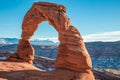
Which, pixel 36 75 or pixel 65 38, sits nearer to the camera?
pixel 36 75

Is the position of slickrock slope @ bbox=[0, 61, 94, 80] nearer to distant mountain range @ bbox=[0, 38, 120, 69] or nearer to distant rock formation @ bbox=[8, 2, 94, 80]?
distant rock formation @ bbox=[8, 2, 94, 80]

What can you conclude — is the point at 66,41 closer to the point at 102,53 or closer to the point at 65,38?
the point at 65,38


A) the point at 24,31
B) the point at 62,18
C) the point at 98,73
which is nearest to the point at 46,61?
the point at 98,73

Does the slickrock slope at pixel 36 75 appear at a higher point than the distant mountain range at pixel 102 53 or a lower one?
higher

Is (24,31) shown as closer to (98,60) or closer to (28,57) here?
(28,57)

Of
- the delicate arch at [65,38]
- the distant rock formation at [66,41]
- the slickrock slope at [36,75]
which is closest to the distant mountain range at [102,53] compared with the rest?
the delicate arch at [65,38]

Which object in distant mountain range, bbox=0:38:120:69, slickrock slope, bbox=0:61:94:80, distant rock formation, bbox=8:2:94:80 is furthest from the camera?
distant mountain range, bbox=0:38:120:69

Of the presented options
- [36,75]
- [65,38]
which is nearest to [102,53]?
[65,38]

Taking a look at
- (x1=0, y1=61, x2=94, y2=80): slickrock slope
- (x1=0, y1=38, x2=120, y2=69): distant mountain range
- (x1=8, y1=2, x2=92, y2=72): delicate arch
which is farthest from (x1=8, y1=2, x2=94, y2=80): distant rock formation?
(x1=0, y1=38, x2=120, y2=69): distant mountain range

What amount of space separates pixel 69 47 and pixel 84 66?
2143 millimetres

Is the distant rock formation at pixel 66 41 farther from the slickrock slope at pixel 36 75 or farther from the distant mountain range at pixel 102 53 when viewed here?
the distant mountain range at pixel 102 53

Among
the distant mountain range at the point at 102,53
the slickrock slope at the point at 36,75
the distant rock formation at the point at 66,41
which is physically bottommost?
the distant mountain range at the point at 102,53

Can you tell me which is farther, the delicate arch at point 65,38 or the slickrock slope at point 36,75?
the delicate arch at point 65,38

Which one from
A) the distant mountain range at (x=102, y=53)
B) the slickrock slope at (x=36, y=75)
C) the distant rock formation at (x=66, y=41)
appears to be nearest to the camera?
the slickrock slope at (x=36, y=75)
